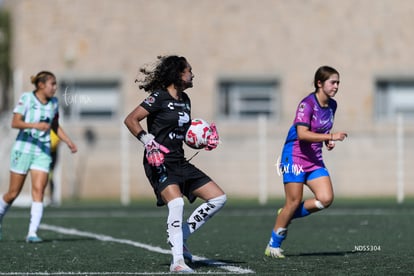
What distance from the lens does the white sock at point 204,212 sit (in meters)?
10.7

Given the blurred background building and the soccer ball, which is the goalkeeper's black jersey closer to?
the soccer ball

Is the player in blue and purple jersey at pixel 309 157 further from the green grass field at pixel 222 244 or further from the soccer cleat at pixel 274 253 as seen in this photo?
the green grass field at pixel 222 244

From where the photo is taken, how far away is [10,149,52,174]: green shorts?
14117 millimetres

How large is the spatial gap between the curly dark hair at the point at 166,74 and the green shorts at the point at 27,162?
3828mm

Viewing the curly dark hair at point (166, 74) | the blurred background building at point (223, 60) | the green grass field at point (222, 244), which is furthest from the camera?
the blurred background building at point (223, 60)

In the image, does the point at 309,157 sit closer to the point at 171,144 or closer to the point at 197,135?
the point at 197,135

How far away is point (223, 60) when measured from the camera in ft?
104

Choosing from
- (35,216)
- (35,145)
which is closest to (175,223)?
(35,216)

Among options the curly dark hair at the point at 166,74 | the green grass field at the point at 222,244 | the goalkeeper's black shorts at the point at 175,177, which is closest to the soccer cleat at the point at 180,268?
the green grass field at the point at 222,244

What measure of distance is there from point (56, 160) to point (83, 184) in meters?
4.75

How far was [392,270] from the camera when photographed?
10.1 m

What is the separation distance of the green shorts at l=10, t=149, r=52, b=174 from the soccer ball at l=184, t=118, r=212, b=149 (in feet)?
13.1

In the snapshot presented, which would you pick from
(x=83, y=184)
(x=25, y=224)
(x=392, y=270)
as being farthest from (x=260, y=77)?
(x=392, y=270)

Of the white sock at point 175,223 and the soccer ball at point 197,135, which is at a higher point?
the soccer ball at point 197,135
